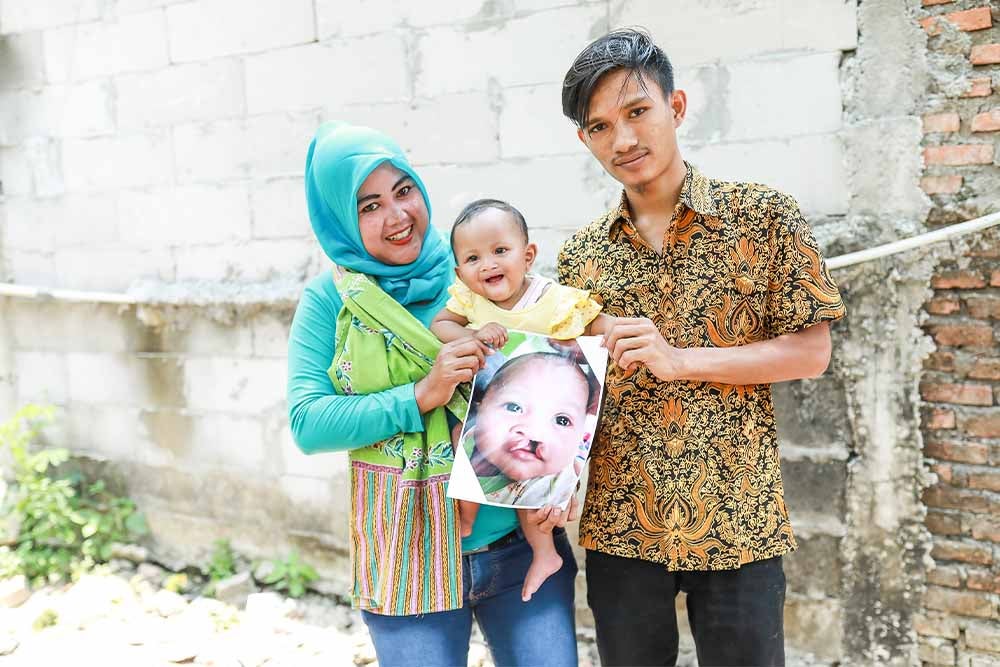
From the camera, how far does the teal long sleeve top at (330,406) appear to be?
6.04 ft

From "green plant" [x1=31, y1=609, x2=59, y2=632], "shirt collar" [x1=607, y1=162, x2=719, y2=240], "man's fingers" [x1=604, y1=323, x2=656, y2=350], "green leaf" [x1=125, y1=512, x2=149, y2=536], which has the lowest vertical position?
"green plant" [x1=31, y1=609, x2=59, y2=632]

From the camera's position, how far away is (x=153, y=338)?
4.26 meters

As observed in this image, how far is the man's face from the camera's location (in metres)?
1.73

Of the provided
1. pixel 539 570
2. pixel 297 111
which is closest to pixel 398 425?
pixel 539 570

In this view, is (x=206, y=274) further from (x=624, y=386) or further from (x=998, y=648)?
(x=998, y=648)

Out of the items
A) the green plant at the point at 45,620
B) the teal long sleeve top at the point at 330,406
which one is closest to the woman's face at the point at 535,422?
the teal long sleeve top at the point at 330,406

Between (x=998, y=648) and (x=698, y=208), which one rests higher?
(x=698, y=208)

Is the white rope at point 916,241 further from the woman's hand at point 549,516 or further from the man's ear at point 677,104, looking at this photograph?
the woman's hand at point 549,516

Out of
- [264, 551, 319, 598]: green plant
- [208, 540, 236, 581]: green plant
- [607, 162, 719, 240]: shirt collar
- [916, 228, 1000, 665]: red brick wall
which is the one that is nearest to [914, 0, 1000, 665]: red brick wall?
[916, 228, 1000, 665]: red brick wall

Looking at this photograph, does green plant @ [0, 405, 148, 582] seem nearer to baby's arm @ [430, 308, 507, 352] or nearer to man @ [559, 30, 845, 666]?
baby's arm @ [430, 308, 507, 352]

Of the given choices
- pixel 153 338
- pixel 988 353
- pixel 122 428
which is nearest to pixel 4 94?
pixel 153 338

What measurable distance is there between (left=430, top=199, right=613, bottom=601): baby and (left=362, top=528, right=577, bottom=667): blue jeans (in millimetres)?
83

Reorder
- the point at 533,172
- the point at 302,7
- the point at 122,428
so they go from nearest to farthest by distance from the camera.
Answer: the point at 533,172, the point at 302,7, the point at 122,428

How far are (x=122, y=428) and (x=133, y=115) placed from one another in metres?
1.77
